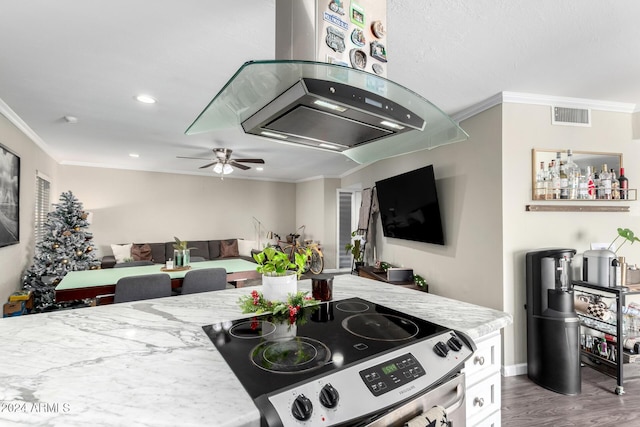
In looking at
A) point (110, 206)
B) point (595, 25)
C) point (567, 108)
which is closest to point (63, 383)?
point (595, 25)

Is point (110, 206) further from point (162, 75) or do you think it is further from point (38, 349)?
point (38, 349)

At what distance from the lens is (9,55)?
2.00 meters

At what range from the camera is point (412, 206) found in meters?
3.63

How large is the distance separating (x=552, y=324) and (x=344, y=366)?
2338 mm

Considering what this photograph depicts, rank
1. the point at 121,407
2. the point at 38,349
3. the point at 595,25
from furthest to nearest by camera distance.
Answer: the point at 595,25, the point at 38,349, the point at 121,407

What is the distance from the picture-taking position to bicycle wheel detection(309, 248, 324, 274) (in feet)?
22.2

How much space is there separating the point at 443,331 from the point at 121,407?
1.04 meters

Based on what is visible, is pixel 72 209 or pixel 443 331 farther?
pixel 72 209

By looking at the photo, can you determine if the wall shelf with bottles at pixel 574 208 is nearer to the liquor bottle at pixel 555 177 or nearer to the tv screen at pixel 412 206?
the liquor bottle at pixel 555 177

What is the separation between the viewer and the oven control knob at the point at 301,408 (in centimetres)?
70

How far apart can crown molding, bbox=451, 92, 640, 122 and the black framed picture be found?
463 cm

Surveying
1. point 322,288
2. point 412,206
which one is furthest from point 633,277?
point 322,288

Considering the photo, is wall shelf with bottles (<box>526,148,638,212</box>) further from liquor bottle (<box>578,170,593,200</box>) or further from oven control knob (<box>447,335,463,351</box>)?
oven control knob (<box>447,335,463,351</box>)

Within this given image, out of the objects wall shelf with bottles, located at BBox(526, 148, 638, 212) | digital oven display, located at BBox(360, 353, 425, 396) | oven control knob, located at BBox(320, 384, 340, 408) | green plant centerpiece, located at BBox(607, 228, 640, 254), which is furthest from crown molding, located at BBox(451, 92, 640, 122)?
oven control knob, located at BBox(320, 384, 340, 408)
